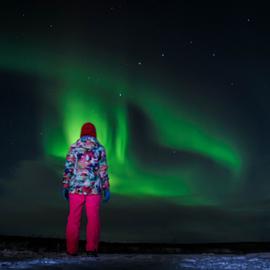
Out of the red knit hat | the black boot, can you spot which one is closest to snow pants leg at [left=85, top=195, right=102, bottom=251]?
the black boot

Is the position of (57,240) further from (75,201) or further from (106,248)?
(75,201)

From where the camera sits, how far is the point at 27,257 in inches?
306

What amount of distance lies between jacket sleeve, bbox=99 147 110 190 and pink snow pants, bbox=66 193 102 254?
21 cm

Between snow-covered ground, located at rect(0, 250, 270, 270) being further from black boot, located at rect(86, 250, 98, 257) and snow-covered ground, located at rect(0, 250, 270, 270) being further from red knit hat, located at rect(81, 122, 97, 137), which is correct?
red knit hat, located at rect(81, 122, 97, 137)

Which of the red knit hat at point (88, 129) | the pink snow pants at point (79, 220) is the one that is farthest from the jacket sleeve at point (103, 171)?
the red knit hat at point (88, 129)

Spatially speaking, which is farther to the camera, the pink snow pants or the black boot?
the pink snow pants

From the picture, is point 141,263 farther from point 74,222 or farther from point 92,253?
point 74,222

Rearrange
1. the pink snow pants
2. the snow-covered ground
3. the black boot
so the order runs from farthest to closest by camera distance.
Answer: the pink snow pants < the black boot < the snow-covered ground

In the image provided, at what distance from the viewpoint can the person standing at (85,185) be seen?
27.3ft

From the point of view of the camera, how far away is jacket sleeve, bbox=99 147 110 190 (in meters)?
8.45

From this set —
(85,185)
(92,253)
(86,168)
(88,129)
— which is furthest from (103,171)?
(92,253)

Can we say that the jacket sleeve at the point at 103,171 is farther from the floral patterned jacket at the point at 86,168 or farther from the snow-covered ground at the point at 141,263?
the snow-covered ground at the point at 141,263

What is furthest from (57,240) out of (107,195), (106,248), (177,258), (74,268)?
(74,268)

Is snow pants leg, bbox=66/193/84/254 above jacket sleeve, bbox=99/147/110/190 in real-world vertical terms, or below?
below
